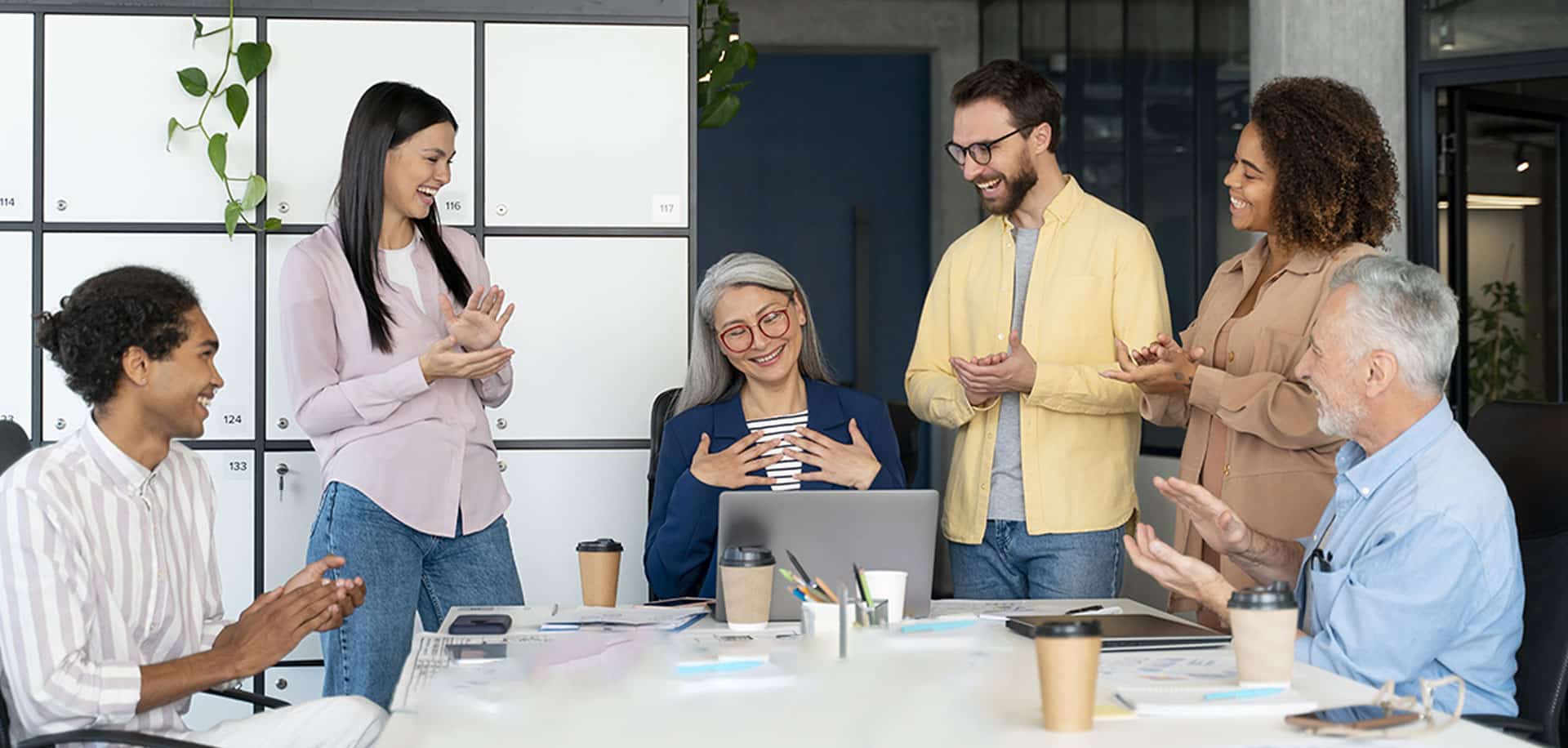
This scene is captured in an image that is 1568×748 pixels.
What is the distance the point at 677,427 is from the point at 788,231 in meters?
5.74

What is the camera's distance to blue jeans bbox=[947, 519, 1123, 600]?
311cm

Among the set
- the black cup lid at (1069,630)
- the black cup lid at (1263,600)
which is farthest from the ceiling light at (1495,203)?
the black cup lid at (1069,630)

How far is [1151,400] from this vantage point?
3113mm

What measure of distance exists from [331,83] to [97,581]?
210 centimetres

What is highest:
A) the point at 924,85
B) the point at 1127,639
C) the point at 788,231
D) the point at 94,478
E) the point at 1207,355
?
the point at 924,85

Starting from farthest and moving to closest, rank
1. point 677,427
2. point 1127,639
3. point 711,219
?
point 711,219
point 677,427
point 1127,639

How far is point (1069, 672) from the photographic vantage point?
1.55 metres

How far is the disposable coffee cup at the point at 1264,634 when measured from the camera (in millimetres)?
1734

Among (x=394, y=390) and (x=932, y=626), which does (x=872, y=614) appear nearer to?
(x=932, y=626)

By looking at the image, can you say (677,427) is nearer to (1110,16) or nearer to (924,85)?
(1110,16)

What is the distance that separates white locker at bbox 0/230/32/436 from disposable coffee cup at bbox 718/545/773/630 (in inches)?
96.2

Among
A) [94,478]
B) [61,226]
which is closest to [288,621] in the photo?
[94,478]

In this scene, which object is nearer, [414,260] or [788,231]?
[414,260]

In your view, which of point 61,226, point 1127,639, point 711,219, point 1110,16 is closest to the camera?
point 1127,639
